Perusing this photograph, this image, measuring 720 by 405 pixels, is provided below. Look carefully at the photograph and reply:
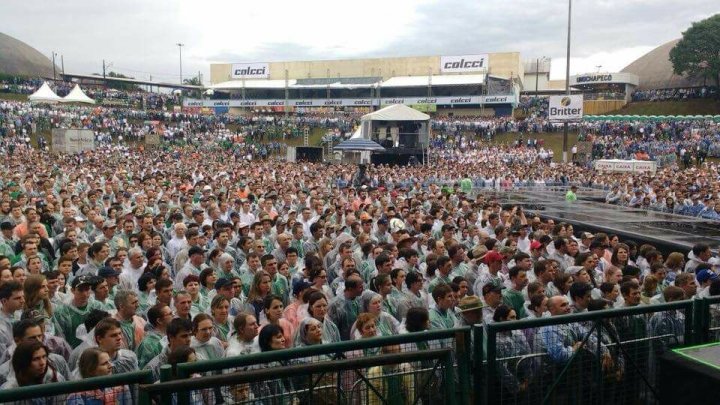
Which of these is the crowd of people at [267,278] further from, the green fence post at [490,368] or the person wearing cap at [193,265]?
the green fence post at [490,368]

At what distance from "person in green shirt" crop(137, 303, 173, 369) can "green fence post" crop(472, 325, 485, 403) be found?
2228 mm

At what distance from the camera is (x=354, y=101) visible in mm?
59406

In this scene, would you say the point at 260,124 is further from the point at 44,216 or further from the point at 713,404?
the point at 713,404

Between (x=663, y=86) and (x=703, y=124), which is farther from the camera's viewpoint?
(x=663, y=86)

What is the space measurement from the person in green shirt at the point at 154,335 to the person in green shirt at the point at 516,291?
3250 millimetres

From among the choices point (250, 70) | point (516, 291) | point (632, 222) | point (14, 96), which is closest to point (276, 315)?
point (516, 291)

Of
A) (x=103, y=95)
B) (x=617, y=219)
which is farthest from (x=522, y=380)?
(x=103, y=95)

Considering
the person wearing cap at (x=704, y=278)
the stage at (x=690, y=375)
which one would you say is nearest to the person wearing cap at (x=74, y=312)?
the stage at (x=690, y=375)

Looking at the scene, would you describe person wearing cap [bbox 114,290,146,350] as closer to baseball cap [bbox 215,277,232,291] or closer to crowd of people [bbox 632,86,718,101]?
baseball cap [bbox 215,277,232,291]

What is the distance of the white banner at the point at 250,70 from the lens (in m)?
68.9

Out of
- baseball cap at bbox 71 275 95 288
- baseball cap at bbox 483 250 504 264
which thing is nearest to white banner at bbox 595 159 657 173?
baseball cap at bbox 483 250 504 264

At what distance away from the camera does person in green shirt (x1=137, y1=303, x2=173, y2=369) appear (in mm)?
4495

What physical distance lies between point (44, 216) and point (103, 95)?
163 feet

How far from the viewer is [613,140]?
118 feet
